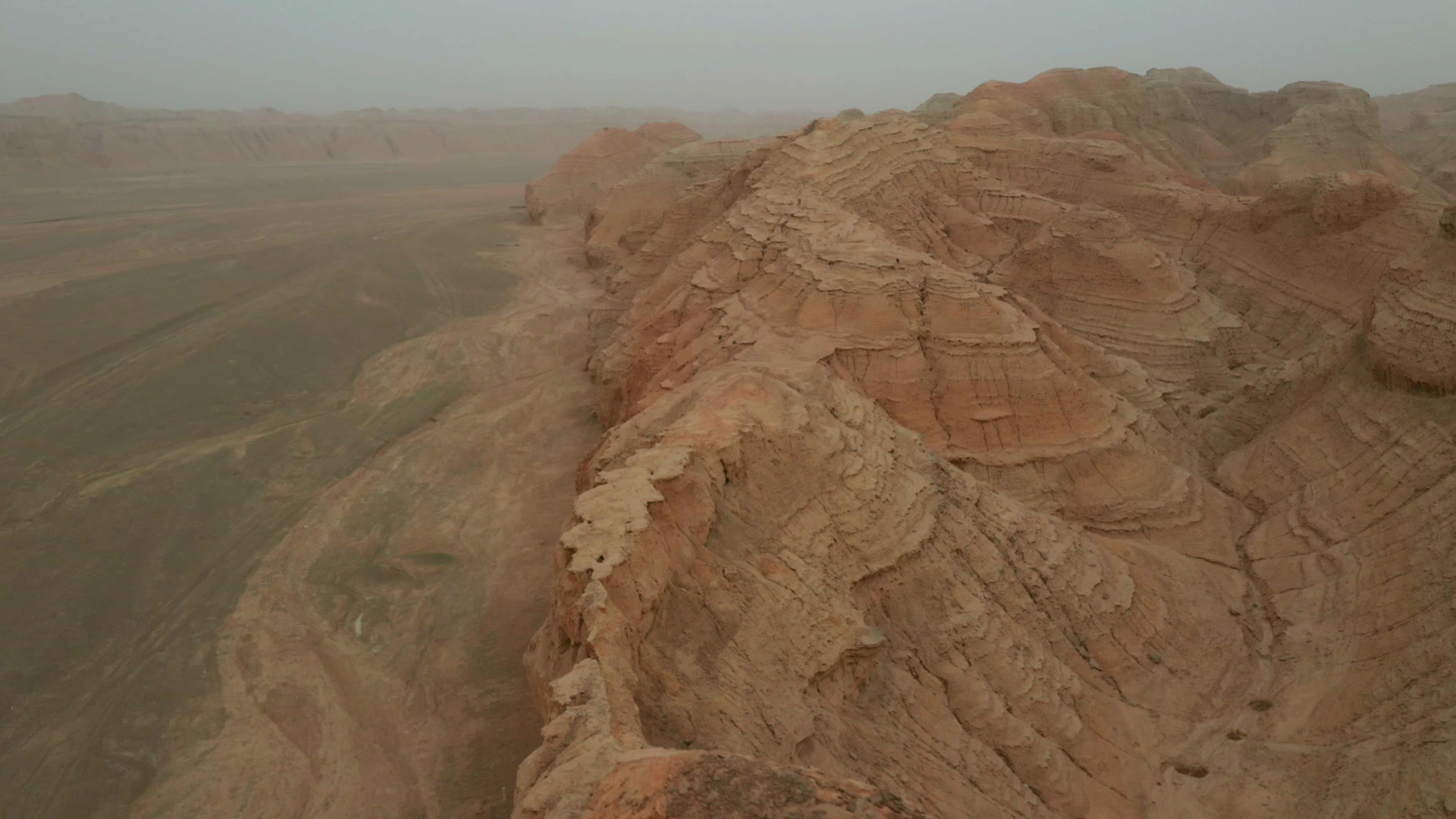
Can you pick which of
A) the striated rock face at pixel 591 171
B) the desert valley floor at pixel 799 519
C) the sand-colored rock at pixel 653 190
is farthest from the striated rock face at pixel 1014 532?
the striated rock face at pixel 591 171

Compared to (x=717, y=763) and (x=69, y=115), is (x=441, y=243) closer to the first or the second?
(x=717, y=763)

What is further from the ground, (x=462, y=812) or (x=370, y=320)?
(x=370, y=320)

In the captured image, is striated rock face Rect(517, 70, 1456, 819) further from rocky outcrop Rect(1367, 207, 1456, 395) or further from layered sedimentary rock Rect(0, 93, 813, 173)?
layered sedimentary rock Rect(0, 93, 813, 173)

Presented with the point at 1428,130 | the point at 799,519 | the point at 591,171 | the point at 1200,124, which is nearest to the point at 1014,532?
the point at 799,519

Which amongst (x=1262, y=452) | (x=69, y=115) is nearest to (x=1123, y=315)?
(x=1262, y=452)

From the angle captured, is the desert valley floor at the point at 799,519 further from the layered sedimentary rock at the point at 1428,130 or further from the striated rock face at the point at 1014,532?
the layered sedimentary rock at the point at 1428,130

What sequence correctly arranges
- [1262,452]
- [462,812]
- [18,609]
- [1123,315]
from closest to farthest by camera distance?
[462,812], [18,609], [1262,452], [1123,315]
